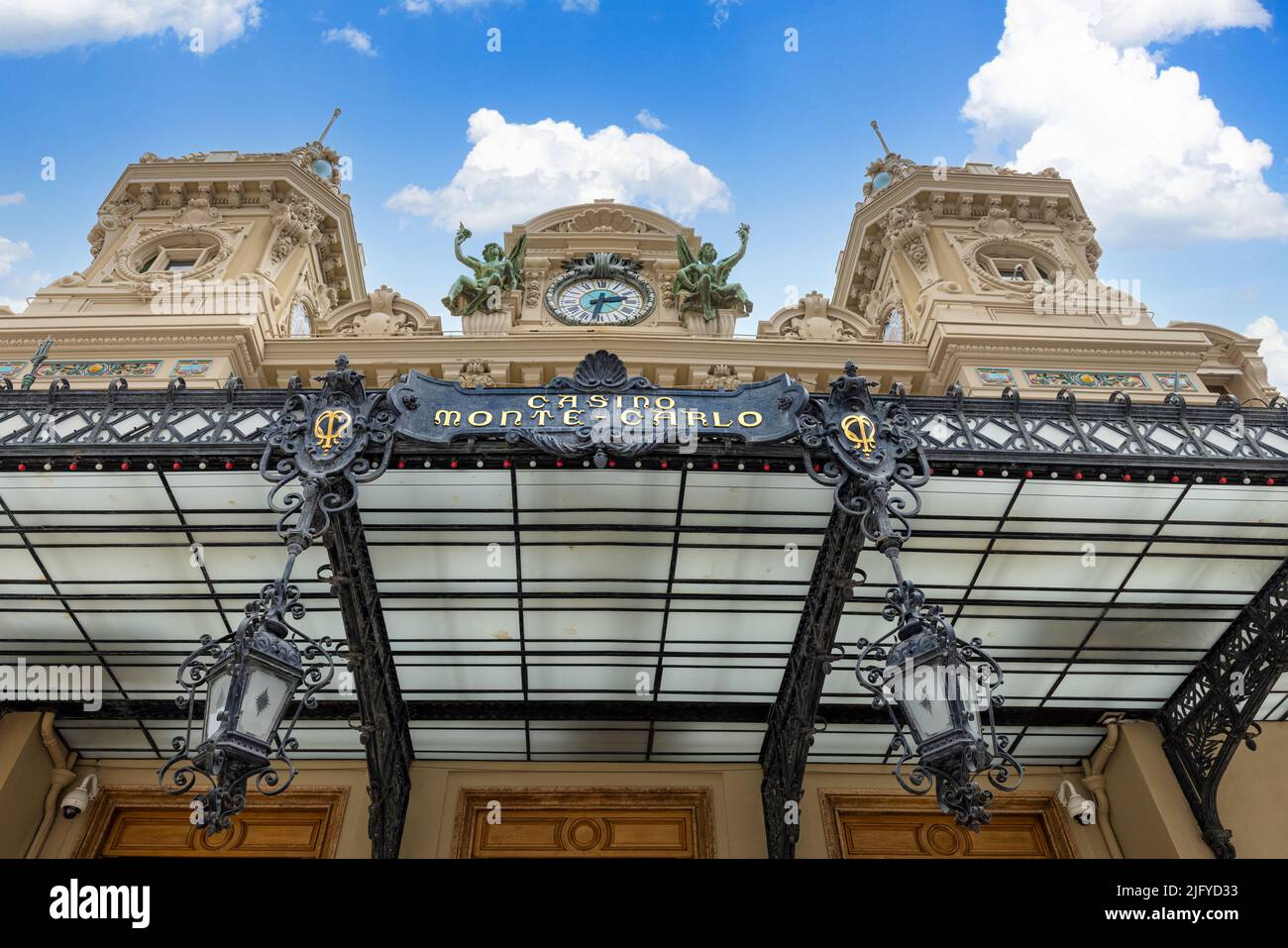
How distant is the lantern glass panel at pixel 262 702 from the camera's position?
6.48 m

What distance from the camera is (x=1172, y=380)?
14922 mm

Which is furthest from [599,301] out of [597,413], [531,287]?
[597,413]

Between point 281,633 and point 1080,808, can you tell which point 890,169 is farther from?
point 281,633

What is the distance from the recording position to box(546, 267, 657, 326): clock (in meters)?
17.8

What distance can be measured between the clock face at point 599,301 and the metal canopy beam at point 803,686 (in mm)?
8710

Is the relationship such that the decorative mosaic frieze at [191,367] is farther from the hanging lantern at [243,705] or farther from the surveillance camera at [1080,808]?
the surveillance camera at [1080,808]

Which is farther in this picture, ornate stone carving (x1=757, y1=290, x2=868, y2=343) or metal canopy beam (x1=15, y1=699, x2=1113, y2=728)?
ornate stone carving (x1=757, y1=290, x2=868, y2=343)

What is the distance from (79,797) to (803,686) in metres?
9.74

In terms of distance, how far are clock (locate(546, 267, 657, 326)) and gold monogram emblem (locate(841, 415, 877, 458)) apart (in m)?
9.36

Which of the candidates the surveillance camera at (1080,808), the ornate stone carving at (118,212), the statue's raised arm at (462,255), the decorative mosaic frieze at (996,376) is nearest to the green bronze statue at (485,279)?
the statue's raised arm at (462,255)

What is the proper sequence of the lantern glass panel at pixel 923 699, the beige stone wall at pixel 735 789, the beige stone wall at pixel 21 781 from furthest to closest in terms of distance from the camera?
the beige stone wall at pixel 735 789
the beige stone wall at pixel 21 781
the lantern glass panel at pixel 923 699

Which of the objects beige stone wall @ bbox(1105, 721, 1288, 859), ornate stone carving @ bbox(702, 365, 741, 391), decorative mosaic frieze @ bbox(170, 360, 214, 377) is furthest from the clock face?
beige stone wall @ bbox(1105, 721, 1288, 859)

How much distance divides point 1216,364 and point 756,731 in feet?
39.8

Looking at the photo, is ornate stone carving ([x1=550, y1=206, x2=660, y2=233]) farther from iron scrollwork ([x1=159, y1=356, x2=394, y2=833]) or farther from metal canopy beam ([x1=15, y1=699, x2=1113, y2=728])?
metal canopy beam ([x1=15, y1=699, x2=1113, y2=728])
